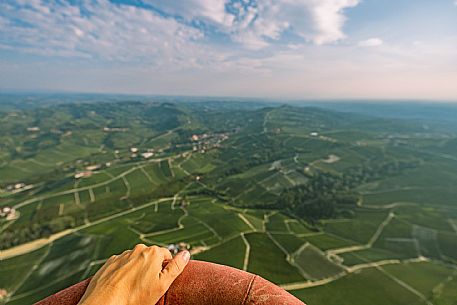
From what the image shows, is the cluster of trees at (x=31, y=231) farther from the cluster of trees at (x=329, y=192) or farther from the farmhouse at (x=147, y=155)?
the farmhouse at (x=147, y=155)

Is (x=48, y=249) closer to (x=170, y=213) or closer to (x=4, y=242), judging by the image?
(x=4, y=242)

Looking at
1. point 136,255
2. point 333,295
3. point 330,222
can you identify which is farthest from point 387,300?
point 136,255

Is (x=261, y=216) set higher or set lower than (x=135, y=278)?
lower

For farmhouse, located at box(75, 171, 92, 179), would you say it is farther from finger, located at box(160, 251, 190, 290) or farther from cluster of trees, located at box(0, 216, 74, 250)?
finger, located at box(160, 251, 190, 290)

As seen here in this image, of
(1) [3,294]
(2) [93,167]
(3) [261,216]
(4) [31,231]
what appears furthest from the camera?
(2) [93,167]

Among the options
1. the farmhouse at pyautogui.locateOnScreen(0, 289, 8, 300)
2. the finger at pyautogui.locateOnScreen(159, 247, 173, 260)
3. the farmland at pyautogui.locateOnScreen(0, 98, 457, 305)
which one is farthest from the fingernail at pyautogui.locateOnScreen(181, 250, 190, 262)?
the farmhouse at pyautogui.locateOnScreen(0, 289, 8, 300)

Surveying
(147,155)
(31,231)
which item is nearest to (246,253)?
(31,231)

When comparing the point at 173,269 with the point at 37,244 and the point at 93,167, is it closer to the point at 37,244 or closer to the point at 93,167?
the point at 37,244
